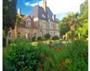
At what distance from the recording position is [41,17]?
216cm

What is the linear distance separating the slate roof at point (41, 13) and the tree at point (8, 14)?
17 cm

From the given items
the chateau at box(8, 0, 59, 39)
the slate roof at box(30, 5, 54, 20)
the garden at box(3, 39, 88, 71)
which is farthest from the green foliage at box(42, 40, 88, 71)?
the slate roof at box(30, 5, 54, 20)

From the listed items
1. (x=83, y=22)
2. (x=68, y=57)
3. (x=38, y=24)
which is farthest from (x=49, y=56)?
(x=83, y=22)

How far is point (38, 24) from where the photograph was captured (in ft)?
7.06

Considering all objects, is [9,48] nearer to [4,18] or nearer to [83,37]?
[4,18]

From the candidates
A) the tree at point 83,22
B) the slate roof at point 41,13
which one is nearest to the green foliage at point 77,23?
the tree at point 83,22

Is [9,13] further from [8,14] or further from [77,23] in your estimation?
[77,23]

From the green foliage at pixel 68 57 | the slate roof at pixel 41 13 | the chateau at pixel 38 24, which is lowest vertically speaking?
the green foliage at pixel 68 57

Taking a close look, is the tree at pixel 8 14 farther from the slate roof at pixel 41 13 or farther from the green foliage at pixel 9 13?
the slate roof at pixel 41 13

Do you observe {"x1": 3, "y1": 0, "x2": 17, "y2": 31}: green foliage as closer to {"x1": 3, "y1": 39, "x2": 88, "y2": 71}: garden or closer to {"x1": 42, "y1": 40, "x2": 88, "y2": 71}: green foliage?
{"x1": 3, "y1": 39, "x2": 88, "y2": 71}: garden

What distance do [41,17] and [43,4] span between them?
0.38 ft

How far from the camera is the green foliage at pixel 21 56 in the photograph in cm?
210

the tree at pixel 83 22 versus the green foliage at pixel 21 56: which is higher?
the tree at pixel 83 22

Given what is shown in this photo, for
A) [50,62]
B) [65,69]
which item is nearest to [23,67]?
[50,62]
